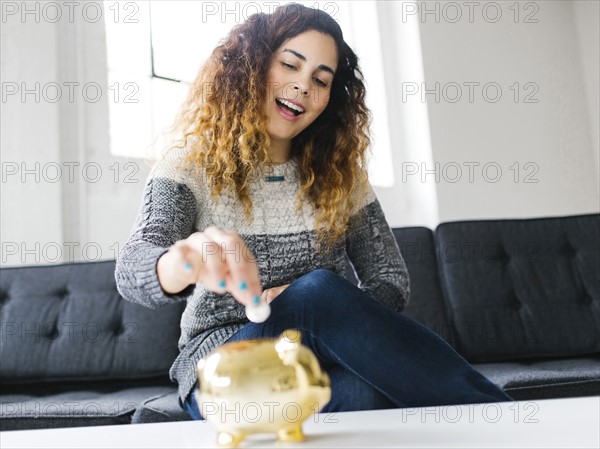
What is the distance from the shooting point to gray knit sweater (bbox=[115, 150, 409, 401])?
97 cm

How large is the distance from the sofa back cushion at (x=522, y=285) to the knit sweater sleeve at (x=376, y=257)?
57cm

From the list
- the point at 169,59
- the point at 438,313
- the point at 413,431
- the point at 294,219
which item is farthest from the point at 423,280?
the point at 169,59

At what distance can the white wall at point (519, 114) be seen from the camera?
2588mm

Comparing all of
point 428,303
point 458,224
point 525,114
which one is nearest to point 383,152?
point 525,114

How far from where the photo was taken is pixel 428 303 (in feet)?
5.60

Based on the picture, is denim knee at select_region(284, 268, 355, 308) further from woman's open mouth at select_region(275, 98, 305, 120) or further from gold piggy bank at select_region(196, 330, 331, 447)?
woman's open mouth at select_region(275, 98, 305, 120)

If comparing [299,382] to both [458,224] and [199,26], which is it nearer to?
[458,224]

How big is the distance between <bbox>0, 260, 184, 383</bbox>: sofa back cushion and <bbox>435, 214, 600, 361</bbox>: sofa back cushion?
0.76m

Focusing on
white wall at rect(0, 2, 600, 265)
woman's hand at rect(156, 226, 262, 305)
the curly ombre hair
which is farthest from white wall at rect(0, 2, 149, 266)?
woman's hand at rect(156, 226, 262, 305)

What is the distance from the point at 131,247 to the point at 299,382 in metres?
0.35

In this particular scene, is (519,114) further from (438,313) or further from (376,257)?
(376,257)

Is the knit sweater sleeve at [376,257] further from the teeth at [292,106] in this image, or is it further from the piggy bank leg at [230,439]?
the piggy bank leg at [230,439]

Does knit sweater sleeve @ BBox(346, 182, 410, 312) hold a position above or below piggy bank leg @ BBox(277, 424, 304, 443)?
above

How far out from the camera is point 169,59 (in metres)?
2.40
